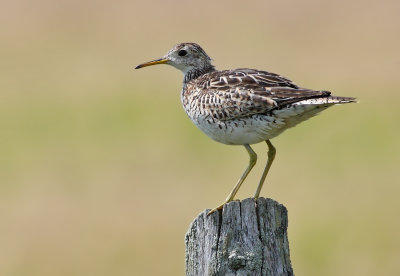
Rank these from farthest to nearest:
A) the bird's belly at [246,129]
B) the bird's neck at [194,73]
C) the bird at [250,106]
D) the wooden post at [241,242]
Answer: the bird's neck at [194,73] → the bird's belly at [246,129] → the bird at [250,106] → the wooden post at [241,242]

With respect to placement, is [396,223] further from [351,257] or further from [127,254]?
[127,254]

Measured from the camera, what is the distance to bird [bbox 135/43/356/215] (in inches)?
380

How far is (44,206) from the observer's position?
62.4 ft

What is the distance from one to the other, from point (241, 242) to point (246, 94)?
2159mm

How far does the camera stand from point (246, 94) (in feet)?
32.7

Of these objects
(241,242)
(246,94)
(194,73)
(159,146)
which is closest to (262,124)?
(246,94)

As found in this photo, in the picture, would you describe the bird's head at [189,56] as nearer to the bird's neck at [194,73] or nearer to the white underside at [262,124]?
the bird's neck at [194,73]

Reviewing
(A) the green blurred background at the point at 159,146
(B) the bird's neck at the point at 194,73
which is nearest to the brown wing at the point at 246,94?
(B) the bird's neck at the point at 194,73

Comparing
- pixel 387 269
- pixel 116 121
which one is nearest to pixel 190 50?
pixel 387 269

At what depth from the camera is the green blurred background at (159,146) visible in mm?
17281

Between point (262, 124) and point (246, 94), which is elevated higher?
point (246, 94)

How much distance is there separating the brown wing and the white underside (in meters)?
0.06

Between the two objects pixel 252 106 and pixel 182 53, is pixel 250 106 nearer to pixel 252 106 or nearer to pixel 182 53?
pixel 252 106

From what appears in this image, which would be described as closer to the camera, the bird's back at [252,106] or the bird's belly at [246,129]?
the bird's back at [252,106]
